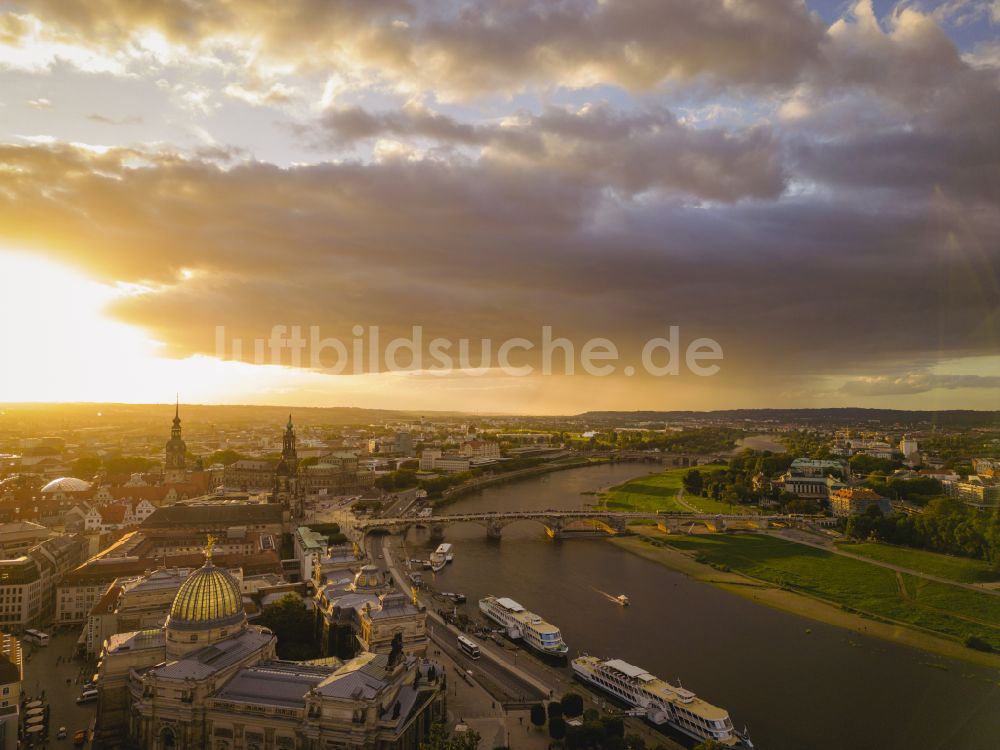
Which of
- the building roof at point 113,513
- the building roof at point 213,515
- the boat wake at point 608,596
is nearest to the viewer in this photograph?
the boat wake at point 608,596

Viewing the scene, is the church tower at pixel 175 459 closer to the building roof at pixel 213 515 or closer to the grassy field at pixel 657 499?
the building roof at pixel 213 515

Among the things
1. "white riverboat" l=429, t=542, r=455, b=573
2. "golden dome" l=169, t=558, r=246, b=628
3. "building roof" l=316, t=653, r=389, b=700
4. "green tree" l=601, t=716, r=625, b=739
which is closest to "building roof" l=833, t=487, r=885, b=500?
"white riverboat" l=429, t=542, r=455, b=573

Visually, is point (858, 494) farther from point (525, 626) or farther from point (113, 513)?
point (113, 513)

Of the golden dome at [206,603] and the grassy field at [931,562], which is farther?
the grassy field at [931,562]

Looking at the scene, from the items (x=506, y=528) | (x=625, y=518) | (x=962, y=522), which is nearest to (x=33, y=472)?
(x=506, y=528)

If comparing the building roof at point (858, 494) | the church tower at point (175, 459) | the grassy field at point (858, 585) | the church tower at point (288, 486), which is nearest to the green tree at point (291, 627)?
the church tower at point (288, 486)

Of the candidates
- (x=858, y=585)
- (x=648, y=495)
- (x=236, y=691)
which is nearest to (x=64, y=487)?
(x=236, y=691)
